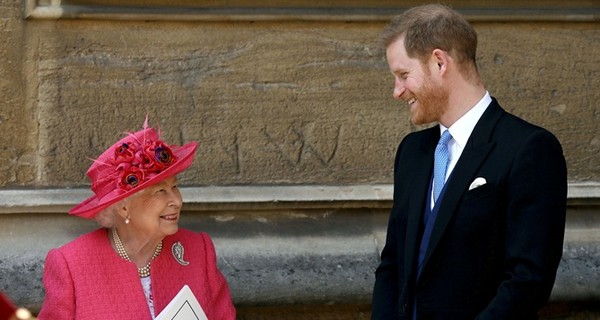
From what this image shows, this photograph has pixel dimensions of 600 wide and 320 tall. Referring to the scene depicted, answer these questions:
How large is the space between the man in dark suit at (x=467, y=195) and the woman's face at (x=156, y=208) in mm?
729

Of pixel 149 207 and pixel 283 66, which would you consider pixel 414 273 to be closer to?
pixel 149 207

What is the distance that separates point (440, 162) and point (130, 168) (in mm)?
942

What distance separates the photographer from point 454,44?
3.48 meters

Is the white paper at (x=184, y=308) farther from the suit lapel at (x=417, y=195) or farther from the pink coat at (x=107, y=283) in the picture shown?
the suit lapel at (x=417, y=195)

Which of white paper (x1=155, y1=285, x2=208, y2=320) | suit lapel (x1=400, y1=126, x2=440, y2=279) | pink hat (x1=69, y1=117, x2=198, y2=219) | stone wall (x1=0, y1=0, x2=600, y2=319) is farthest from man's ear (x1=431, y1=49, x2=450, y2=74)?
stone wall (x1=0, y1=0, x2=600, y2=319)

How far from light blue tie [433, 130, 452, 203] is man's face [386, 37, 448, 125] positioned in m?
0.06

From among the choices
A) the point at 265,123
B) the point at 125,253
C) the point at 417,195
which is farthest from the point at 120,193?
the point at 265,123

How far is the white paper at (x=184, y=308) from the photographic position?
12.3ft

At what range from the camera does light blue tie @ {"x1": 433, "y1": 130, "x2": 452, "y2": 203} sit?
355 centimetres

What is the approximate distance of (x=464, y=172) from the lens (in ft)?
11.3

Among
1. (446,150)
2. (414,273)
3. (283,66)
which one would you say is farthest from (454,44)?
(283,66)

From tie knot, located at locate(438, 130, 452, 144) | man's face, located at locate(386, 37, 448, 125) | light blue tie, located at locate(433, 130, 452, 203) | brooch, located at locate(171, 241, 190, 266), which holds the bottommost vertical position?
brooch, located at locate(171, 241, 190, 266)

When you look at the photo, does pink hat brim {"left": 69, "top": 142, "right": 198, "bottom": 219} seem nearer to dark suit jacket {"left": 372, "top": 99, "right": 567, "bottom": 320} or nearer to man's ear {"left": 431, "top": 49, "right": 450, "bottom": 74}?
dark suit jacket {"left": 372, "top": 99, "right": 567, "bottom": 320}

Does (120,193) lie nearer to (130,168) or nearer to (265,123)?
(130,168)
